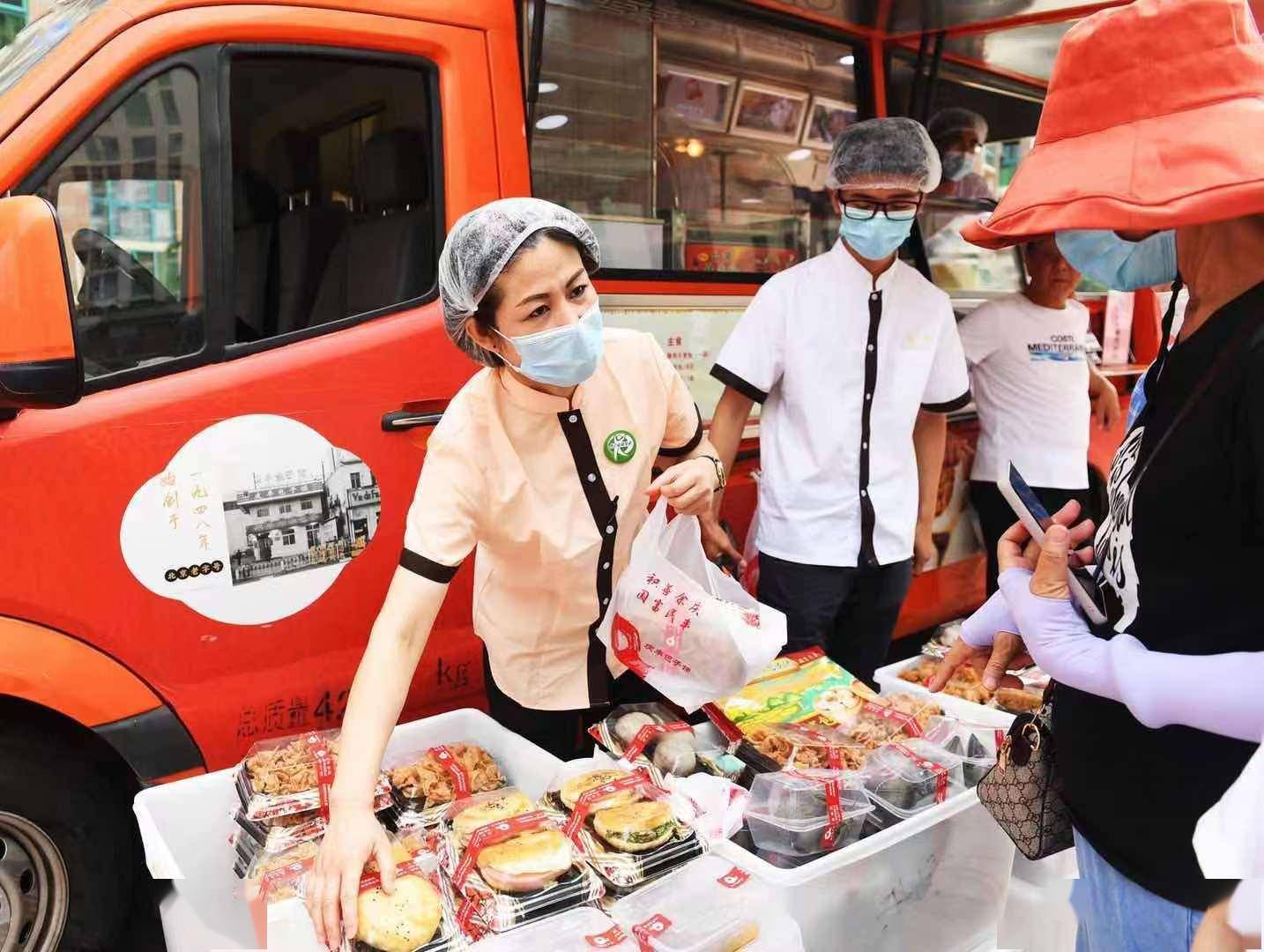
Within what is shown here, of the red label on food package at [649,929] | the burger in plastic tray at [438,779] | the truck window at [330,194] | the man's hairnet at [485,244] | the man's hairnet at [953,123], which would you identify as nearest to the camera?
the red label on food package at [649,929]

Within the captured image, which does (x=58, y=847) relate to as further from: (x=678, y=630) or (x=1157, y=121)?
(x=1157, y=121)

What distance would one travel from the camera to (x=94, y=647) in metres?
2.13

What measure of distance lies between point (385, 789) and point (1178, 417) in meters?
1.56

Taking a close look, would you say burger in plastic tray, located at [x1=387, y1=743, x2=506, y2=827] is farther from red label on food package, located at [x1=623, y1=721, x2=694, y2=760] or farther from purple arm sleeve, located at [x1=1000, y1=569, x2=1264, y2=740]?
purple arm sleeve, located at [x1=1000, y1=569, x2=1264, y2=740]

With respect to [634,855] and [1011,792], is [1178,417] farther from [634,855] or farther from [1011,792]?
[634,855]

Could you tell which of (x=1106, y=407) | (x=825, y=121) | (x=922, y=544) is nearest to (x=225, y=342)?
(x=922, y=544)

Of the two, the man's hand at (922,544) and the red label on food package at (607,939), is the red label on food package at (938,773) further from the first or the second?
the man's hand at (922,544)

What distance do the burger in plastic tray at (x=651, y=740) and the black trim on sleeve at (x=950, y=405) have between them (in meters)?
1.37

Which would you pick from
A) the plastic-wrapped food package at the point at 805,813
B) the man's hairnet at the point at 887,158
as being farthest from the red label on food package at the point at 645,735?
the man's hairnet at the point at 887,158

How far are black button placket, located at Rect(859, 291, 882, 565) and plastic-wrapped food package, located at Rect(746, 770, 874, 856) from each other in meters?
0.96

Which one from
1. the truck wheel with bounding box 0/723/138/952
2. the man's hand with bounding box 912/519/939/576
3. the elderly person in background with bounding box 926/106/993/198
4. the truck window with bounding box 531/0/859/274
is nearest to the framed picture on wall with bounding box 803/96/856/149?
the truck window with bounding box 531/0/859/274

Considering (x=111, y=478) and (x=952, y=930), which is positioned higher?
(x=111, y=478)

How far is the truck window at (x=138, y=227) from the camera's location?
209 cm

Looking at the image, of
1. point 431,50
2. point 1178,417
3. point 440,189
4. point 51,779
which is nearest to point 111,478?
point 51,779
